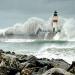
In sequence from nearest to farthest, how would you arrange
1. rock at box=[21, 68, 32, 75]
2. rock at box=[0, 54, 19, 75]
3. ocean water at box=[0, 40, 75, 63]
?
rock at box=[21, 68, 32, 75] → rock at box=[0, 54, 19, 75] → ocean water at box=[0, 40, 75, 63]

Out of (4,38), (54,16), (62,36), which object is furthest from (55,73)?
(54,16)

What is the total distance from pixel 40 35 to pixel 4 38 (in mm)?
6495

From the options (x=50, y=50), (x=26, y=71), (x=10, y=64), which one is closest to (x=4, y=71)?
(x=10, y=64)

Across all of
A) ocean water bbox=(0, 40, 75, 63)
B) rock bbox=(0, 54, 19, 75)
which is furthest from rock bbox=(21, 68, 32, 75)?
ocean water bbox=(0, 40, 75, 63)

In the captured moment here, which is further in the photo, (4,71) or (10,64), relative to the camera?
(10,64)

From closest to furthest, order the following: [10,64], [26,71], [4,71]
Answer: [26,71] → [4,71] → [10,64]

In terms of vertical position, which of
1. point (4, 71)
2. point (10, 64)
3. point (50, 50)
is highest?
point (10, 64)

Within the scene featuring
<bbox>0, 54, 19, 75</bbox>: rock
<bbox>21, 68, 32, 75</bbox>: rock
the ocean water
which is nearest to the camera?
<bbox>21, 68, 32, 75</bbox>: rock

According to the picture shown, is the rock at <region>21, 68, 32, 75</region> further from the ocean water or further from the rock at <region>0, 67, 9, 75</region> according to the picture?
the ocean water

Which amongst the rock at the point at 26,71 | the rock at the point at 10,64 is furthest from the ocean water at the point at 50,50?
the rock at the point at 26,71

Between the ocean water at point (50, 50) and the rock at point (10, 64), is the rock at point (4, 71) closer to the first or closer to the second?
the rock at point (10, 64)

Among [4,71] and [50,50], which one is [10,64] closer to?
[4,71]

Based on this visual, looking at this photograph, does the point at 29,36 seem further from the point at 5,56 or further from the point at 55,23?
the point at 5,56

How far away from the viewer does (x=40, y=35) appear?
64.9 m
